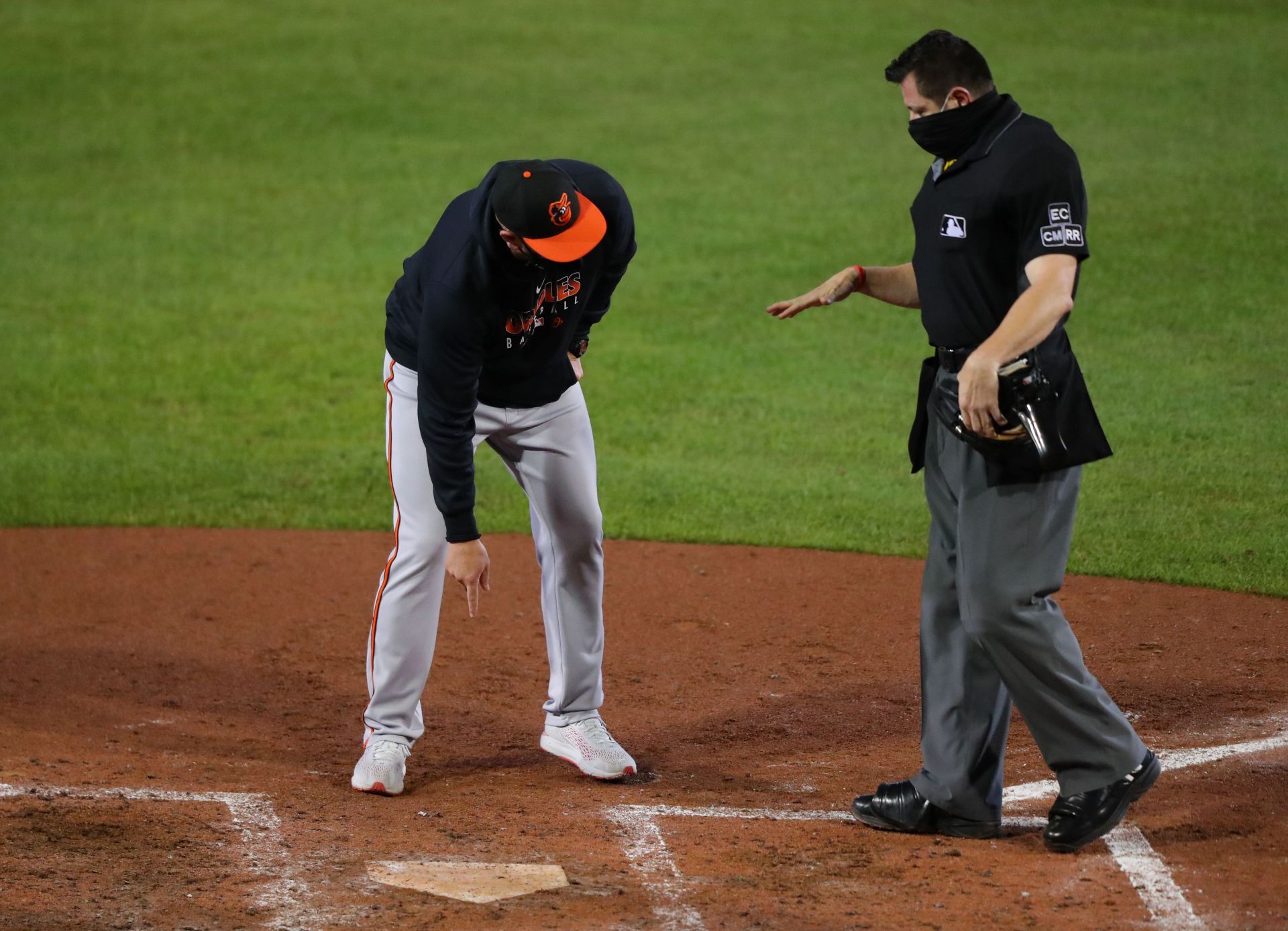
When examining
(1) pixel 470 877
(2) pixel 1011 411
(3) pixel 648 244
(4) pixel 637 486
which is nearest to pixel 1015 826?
(2) pixel 1011 411

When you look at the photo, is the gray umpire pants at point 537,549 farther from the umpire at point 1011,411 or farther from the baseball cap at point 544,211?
the umpire at point 1011,411

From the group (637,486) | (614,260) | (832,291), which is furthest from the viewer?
(637,486)

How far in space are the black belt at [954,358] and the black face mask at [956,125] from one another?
1.62ft

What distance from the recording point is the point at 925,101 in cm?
383

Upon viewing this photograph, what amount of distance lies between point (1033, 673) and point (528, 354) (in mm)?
1756

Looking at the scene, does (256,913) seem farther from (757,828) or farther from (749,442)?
(749,442)

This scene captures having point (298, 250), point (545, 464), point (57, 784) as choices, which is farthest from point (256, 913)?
point (298, 250)

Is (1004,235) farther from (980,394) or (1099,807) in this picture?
(1099,807)

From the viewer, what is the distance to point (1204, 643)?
593 centimetres

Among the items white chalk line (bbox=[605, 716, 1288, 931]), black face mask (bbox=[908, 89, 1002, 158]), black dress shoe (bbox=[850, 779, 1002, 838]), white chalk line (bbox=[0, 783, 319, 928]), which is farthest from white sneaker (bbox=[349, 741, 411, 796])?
black face mask (bbox=[908, 89, 1002, 158])

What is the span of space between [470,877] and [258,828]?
72cm

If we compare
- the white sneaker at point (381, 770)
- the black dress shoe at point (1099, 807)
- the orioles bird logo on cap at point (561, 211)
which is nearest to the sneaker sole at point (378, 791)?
the white sneaker at point (381, 770)

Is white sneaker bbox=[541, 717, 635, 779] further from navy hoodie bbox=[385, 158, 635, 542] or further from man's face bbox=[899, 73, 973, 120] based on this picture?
man's face bbox=[899, 73, 973, 120]

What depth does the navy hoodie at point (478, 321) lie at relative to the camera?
416cm
